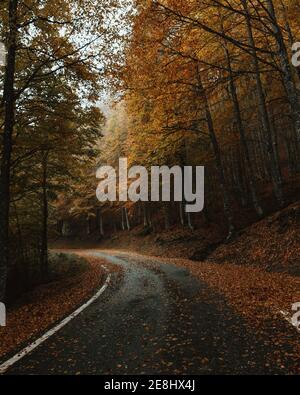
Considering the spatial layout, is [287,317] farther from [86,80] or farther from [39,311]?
[86,80]

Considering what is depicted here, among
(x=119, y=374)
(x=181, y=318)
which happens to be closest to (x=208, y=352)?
(x=119, y=374)

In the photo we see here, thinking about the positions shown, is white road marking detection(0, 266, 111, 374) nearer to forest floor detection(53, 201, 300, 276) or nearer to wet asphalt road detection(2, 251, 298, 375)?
wet asphalt road detection(2, 251, 298, 375)

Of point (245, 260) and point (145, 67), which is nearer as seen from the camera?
point (145, 67)

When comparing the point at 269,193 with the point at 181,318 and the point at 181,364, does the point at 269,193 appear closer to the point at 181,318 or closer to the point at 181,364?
the point at 181,318

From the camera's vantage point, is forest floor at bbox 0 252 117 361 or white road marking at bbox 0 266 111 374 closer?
white road marking at bbox 0 266 111 374

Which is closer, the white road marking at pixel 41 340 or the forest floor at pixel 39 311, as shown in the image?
the white road marking at pixel 41 340

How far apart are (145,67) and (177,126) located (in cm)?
755

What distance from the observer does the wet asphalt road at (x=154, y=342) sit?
5.03m

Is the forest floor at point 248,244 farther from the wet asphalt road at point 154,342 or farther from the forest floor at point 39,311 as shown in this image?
the forest floor at point 39,311

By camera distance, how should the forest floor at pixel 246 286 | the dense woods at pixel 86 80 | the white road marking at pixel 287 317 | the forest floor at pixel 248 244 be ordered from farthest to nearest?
the forest floor at pixel 248 244, the dense woods at pixel 86 80, the forest floor at pixel 246 286, the white road marking at pixel 287 317

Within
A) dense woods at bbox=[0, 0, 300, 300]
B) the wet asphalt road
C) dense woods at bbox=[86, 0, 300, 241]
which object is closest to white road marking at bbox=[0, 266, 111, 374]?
the wet asphalt road

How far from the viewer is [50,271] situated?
1995 cm

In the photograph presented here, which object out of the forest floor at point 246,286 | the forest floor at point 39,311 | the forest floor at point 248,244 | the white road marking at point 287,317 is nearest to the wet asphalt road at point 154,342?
the forest floor at point 246,286

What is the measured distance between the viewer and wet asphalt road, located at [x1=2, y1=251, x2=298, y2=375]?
5.03 m
